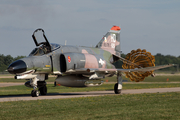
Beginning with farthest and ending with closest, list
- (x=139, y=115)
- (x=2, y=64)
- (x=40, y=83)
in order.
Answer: (x=2, y=64) → (x=40, y=83) → (x=139, y=115)

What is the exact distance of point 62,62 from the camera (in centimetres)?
1859

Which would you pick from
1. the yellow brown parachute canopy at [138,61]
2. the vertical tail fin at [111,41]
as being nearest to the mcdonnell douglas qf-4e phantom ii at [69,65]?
the yellow brown parachute canopy at [138,61]

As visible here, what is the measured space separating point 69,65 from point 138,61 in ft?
22.8

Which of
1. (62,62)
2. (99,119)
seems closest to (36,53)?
(62,62)

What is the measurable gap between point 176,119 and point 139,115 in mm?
1246

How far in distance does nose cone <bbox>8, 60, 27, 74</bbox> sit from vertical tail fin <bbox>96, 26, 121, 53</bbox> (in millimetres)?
9482

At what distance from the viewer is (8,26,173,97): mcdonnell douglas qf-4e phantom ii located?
1681 cm

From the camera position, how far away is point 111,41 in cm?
2461

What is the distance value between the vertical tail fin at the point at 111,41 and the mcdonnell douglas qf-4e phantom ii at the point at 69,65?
1244mm

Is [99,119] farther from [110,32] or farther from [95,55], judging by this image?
[110,32]

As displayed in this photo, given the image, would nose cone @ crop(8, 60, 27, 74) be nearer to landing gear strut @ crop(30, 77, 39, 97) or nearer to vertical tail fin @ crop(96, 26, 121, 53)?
landing gear strut @ crop(30, 77, 39, 97)

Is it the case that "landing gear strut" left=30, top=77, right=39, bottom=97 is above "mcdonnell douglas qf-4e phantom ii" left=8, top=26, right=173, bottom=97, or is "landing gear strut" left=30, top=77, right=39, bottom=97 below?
below

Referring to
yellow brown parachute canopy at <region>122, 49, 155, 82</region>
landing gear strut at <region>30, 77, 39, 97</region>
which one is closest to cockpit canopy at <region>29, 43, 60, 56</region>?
landing gear strut at <region>30, 77, 39, 97</region>

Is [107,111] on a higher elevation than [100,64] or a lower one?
lower
